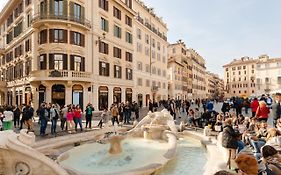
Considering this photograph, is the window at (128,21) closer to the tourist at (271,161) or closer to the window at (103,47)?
the window at (103,47)

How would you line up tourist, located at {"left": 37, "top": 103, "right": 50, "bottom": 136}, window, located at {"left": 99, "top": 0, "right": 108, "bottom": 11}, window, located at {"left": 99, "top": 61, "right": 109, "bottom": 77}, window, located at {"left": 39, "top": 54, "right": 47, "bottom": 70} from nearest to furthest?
tourist, located at {"left": 37, "top": 103, "right": 50, "bottom": 136} → window, located at {"left": 39, "top": 54, "right": 47, "bottom": 70} → window, located at {"left": 99, "top": 61, "right": 109, "bottom": 77} → window, located at {"left": 99, "top": 0, "right": 108, "bottom": 11}

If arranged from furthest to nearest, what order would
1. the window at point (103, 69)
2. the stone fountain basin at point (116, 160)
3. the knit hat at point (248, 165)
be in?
the window at point (103, 69), the stone fountain basin at point (116, 160), the knit hat at point (248, 165)

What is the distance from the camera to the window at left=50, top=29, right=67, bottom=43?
27.7 metres

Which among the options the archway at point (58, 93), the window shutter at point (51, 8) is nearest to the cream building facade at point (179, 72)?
the archway at point (58, 93)

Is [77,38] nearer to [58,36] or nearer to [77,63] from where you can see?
[58,36]

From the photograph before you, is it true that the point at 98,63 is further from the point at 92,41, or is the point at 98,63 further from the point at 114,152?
the point at 114,152

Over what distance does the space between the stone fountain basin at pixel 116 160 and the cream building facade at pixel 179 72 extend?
53.7 meters

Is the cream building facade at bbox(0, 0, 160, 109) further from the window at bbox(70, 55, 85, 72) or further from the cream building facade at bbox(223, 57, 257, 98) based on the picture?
the cream building facade at bbox(223, 57, 257, 98)

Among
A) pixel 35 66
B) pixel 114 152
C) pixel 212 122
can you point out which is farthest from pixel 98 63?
pixel 114 152

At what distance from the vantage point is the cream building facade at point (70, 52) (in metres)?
27.7

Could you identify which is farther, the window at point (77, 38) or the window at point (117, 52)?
the window at point (117, 52)

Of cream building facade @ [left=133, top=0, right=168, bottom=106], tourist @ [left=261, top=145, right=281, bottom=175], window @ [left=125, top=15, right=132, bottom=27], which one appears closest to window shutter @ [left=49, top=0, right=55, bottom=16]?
window @ [left=125, top=15, right=132, bottom=27]

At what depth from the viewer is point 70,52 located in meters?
28.5

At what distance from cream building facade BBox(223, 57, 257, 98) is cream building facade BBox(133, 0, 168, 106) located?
55.0 m
